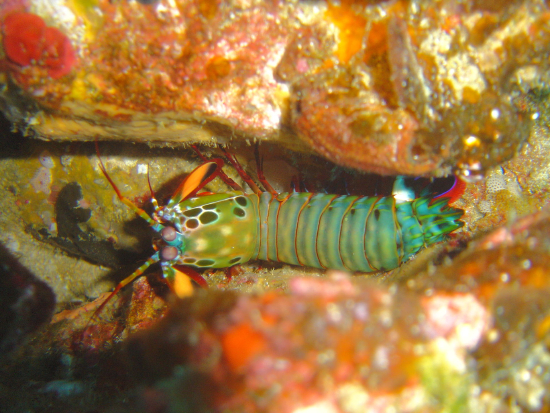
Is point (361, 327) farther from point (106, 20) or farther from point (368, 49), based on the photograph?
point (106, 20)

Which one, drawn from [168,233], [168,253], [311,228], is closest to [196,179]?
[168,233]

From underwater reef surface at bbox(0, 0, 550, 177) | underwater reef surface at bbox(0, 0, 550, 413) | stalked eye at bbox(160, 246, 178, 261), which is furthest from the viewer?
stalked eye at bbox(160, 246, 178, 261)

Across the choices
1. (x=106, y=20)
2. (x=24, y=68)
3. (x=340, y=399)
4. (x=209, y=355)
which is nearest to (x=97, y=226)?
(x=24, y=68)

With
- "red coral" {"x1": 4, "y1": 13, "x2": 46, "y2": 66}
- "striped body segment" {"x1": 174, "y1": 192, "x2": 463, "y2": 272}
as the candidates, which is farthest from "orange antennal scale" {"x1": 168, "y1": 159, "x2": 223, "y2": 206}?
"red coral" {"x1": 4, "y1": 13, "x2": 46, "y2": 66}

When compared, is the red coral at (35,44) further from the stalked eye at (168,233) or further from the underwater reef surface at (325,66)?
the stalked eye at (168,233)

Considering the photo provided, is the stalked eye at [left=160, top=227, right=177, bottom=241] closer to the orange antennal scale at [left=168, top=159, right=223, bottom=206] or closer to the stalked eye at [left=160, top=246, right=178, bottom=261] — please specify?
the stalked eye at [left=160, top=246, right=178, bottom=261]

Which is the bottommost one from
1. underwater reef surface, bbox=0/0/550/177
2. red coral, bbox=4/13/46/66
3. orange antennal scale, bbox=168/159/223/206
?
orange antennal scale, bbox=168/159/223/206
